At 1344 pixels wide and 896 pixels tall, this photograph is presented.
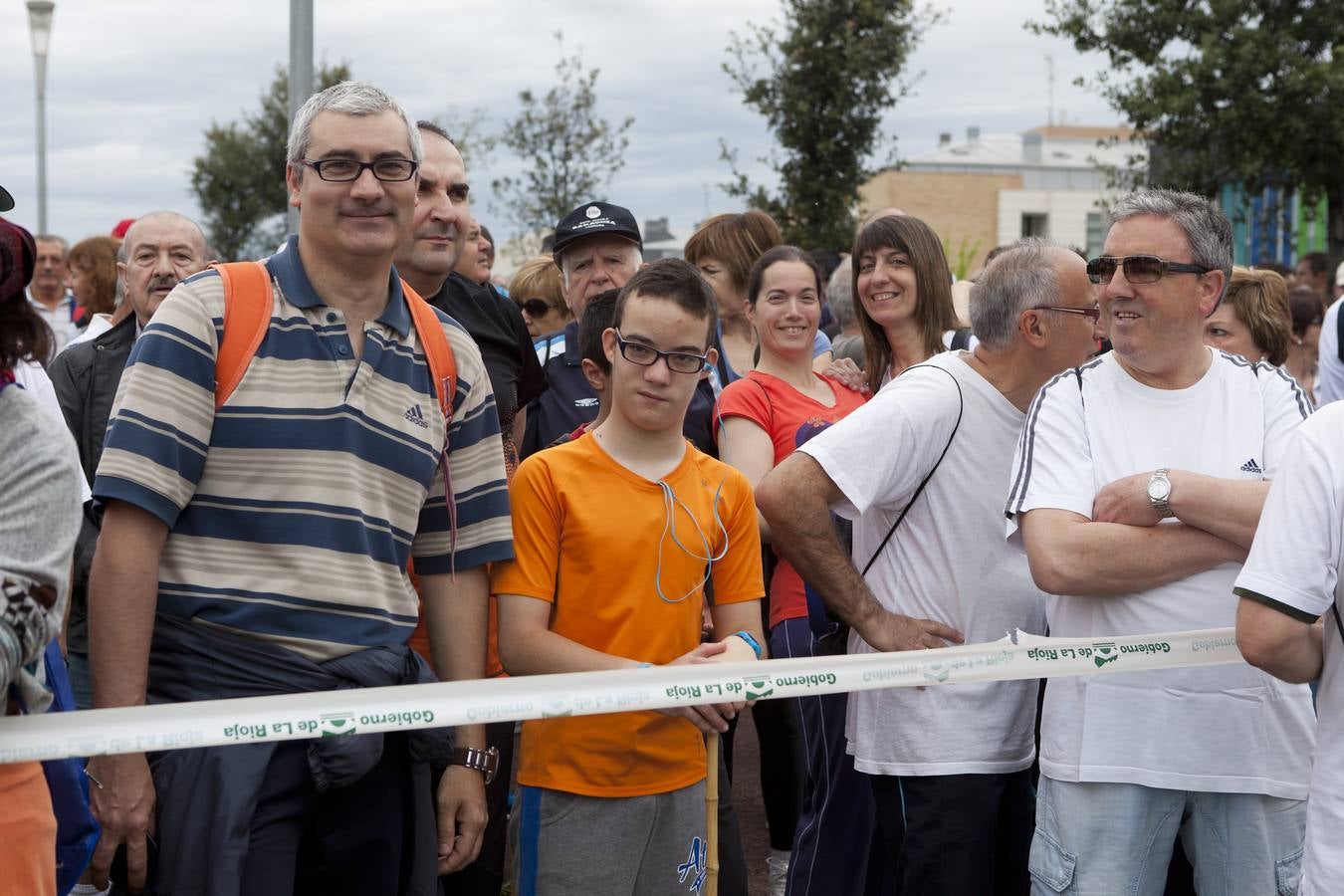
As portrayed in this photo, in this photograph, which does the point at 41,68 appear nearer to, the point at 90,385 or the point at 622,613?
the point at 90,385

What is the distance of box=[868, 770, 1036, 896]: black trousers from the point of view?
3.43 metres

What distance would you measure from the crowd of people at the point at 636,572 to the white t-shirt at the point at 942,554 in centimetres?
1

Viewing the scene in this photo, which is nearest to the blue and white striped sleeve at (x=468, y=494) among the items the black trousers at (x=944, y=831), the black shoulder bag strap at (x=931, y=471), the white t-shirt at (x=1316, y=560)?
the black shoulder bag strap at (x=931, y=471)

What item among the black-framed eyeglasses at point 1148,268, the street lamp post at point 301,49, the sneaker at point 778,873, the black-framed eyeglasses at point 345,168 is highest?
the street lamp post at point 301,49

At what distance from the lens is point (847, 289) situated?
24.3 ft

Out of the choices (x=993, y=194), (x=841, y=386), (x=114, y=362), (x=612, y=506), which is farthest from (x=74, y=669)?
(x=993, y=194)

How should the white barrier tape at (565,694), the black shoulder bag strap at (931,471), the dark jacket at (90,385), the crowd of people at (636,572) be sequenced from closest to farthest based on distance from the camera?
the white barrier tape at (565,694)
the crowd of people at (636,572)
the black shoulder bag strap at (931,471)
the dark jacket at (90,385)

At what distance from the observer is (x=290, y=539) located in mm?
2793

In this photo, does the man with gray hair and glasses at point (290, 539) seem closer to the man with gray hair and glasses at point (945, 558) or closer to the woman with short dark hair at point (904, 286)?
the man with gray hair and glasses at point (945, 558)

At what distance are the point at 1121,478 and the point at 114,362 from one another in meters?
3.37

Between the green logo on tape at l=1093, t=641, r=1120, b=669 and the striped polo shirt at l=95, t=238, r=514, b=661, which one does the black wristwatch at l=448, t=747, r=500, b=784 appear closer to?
the striped polo shirt at l=95, t=238, r=514, b=661

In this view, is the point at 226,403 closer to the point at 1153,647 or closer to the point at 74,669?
the point at 74,669

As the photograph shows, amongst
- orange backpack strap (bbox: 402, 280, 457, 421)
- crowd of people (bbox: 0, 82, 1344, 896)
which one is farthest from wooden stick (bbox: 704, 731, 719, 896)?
orange backpack strap (bbox: 402, 280, 457, 421)

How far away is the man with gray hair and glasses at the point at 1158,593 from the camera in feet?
10.1
